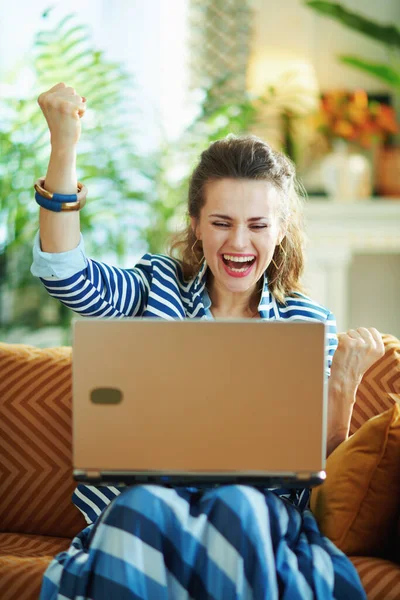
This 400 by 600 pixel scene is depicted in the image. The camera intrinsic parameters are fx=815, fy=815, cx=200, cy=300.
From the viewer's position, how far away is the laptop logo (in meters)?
1.17

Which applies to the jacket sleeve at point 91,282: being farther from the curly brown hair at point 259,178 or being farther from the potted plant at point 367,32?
the potted plant at point 367,32

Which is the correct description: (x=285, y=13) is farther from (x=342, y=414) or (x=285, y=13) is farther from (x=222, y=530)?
(x=222, y=530)

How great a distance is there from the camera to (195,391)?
3.84ft

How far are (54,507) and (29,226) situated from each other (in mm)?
1559

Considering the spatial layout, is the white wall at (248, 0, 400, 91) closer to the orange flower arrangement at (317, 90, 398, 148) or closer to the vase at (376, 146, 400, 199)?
the orange flower arrangement at (317, 90, 398, 148)

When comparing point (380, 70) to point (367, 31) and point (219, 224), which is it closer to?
point (367, 31)

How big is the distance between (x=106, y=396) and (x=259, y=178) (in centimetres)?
63

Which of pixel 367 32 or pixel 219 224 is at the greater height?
pixel 367 32

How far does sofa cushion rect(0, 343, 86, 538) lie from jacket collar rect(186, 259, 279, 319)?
35 centimetres

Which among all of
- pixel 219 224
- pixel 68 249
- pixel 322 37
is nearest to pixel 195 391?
pixel 68 249

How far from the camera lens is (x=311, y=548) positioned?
4.30 feet

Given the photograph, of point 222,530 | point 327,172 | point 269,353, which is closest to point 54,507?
point 222,530

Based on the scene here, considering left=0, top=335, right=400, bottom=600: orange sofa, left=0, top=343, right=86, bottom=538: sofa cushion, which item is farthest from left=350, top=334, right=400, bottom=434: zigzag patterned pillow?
left=0, top=343, right=86, bottom=538: sofa cushion

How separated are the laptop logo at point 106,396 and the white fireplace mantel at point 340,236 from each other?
2370mm
